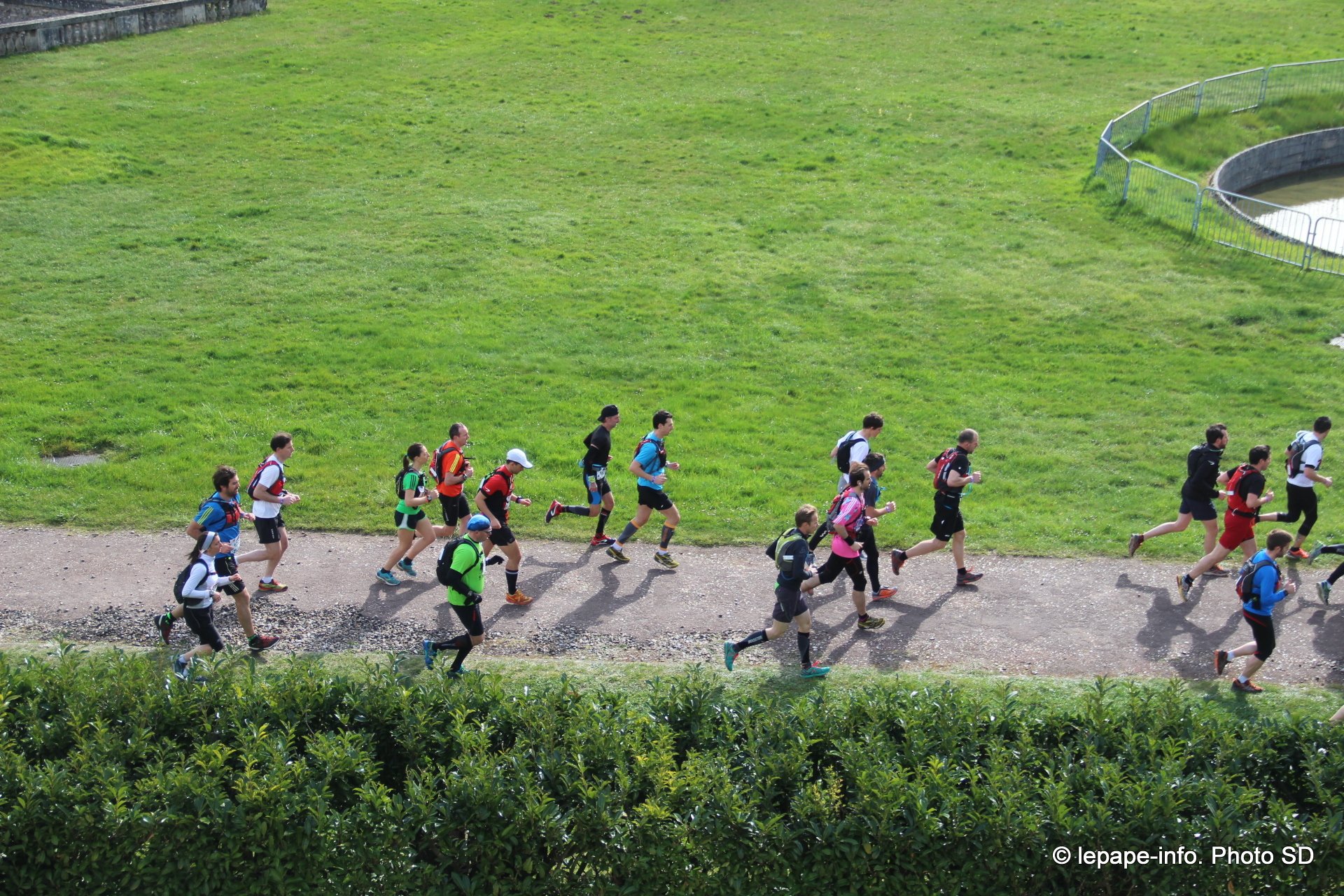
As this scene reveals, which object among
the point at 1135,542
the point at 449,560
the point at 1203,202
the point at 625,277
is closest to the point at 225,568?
the point at 449,560

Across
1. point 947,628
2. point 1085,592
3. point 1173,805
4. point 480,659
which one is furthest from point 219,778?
point 1085,592

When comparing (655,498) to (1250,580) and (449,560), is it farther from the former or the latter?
(1250,580)

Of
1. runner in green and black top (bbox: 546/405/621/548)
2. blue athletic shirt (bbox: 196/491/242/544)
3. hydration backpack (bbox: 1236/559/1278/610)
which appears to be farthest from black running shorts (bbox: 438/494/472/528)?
hydration backpack (bbox: 1236/559/1278/610)

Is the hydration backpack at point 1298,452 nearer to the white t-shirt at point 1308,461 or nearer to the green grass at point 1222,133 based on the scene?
the white t-shirt at point 1308,461

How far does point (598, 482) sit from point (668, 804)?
21.4ft

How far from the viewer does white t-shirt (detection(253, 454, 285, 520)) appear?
12141 mm

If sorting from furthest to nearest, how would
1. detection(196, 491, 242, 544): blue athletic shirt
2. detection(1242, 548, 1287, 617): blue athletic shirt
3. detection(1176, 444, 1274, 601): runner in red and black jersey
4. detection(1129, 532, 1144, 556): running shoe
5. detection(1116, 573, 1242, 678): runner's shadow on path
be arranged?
detection(1129, 532, 1144, 556): running shoe < detection(1176, 444, 1274, 601): runner in red and black jersey < detection(1116, 573, 1242, 678): runner's shadow on path < detection(196, 491, 242, 544): blue athletic shirt < detection(1242, 548, 1287, 617): blue athletic shirt

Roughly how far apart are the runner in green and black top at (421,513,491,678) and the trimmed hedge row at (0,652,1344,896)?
2.06 m

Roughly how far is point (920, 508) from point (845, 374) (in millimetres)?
4490

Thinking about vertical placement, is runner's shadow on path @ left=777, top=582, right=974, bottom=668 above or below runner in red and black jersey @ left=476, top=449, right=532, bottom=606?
below

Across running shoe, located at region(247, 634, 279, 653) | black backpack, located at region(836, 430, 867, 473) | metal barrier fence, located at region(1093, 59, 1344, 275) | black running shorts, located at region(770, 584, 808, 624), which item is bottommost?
running shoe, located at region(247, 634, 279, 653)

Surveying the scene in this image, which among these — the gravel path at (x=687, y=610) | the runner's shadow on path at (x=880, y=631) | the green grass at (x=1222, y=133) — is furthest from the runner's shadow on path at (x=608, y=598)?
the green grass at (x=1222, y=133)

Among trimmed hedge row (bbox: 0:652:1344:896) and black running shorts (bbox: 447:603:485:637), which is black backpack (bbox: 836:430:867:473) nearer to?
black running shorts (bbox: 447:603:485:637)

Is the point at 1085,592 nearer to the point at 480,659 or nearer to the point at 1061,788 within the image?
the point at 1061,788
